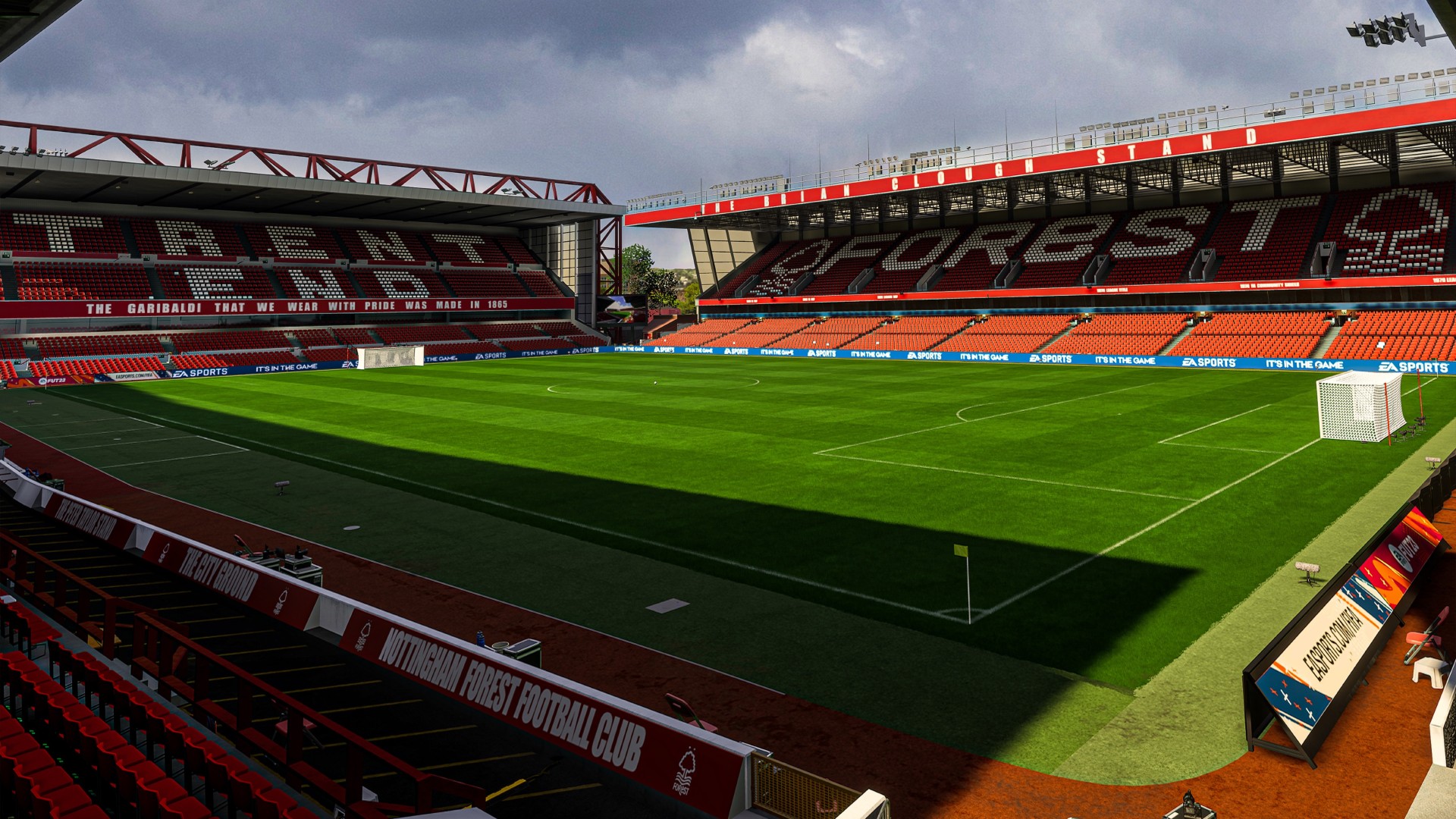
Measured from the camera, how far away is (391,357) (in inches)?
2355

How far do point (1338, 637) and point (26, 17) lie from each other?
16092mm

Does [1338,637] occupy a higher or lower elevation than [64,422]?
lower

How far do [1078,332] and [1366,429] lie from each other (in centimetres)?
3523

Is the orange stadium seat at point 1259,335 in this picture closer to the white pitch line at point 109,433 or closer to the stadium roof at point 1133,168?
the stadium roof at point 1133,168

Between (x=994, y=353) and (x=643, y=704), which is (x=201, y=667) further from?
(x=994, y=353)

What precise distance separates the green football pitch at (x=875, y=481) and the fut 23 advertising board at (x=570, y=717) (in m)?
2.45

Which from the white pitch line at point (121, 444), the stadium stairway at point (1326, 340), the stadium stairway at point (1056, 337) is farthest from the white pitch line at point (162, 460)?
the stadium stairway at point (1326, 340)

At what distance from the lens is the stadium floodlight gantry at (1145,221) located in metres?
48.1

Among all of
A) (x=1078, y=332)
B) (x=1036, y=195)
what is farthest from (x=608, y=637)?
(x=1036, y=195)

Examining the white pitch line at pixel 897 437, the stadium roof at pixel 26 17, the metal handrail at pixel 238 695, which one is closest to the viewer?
the metal handrail at pixel 238 695

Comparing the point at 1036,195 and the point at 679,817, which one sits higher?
the point at 1036,195

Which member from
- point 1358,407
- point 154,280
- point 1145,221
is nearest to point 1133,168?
point 1145,221

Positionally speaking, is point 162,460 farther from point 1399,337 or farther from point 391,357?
point 1399,337

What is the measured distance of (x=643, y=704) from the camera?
360 inches
